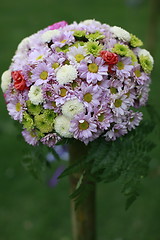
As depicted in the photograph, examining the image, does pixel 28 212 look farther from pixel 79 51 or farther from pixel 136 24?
pixel 136 24

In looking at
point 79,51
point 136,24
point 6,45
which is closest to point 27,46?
point 79,51

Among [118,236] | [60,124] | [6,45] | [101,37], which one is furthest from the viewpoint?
[6,45]

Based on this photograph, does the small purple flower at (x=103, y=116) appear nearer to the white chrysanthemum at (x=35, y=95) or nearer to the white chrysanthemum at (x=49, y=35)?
the white chrysanthemum at (x=35, y=95)

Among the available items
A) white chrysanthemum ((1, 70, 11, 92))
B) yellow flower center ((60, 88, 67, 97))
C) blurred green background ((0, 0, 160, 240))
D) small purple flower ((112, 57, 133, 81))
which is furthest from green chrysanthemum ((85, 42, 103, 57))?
blurred green background ((0, 0, 160, 240))

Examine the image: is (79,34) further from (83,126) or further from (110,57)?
(83,126)

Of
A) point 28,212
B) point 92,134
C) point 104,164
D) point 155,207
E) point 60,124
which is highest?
point 60,124

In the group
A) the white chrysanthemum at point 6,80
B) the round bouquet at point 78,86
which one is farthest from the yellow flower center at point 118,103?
the white chrysanthemum at point 6,80

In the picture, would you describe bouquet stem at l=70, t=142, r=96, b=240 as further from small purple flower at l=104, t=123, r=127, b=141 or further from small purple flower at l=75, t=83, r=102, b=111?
small purple flower at l=75, t=83, r=102, b=111

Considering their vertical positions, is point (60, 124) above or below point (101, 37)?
below
